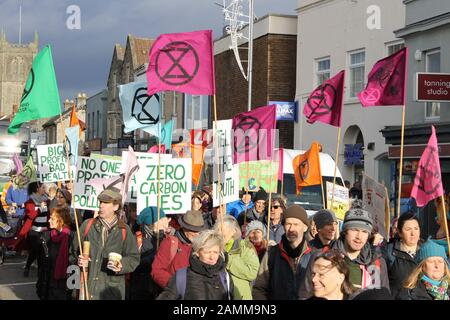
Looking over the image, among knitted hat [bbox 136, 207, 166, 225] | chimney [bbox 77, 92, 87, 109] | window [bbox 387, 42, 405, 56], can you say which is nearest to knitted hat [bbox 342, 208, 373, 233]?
knitted hat [bbox 136, 207, 166, 225]

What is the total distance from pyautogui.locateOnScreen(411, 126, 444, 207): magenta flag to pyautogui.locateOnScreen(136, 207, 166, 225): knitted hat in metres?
2.70

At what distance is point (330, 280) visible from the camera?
4812mm

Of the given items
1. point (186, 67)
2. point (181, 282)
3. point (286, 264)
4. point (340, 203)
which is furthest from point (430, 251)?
point (340, 203)

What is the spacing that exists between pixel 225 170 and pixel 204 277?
5706mm

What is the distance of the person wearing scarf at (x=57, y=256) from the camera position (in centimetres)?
971

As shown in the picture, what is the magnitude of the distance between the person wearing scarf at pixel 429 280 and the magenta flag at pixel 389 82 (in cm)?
489

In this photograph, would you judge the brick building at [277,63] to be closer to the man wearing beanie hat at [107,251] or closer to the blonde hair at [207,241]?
the man wearing beanie hat at [107,251]

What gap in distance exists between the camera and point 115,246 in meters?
7.65

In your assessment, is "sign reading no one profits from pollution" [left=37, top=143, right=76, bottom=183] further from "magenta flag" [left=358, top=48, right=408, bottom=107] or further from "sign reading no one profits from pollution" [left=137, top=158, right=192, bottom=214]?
"magenta flag" [left=358, top=48, right=408, bottom=107]

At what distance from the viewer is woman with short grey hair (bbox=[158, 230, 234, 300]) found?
568cm

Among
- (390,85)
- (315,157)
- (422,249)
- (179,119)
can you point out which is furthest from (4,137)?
(422,249)

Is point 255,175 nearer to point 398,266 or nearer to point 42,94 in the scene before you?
point 42,94

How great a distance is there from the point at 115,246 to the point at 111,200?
1.39 feet
